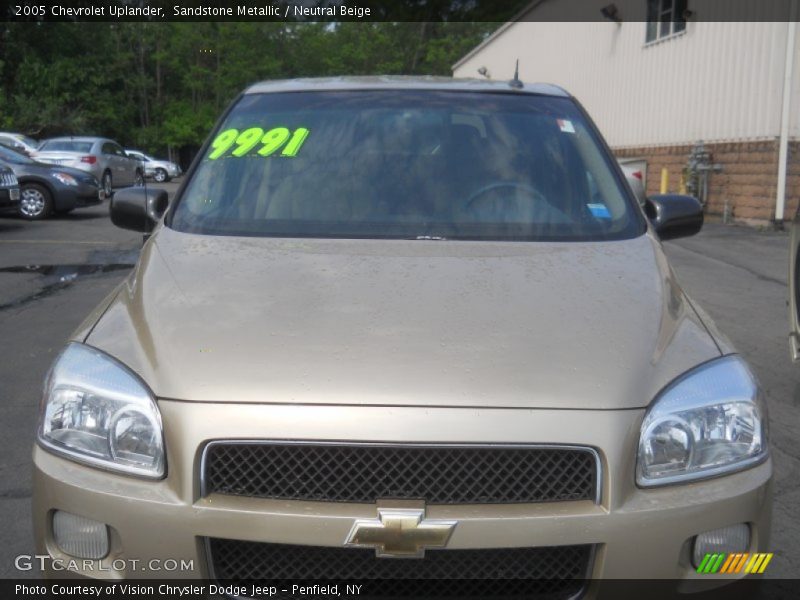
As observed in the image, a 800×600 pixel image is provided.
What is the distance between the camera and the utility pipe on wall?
15.8m

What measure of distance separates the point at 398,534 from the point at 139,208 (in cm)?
224

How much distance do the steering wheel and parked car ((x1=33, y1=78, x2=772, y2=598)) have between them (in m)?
0.49

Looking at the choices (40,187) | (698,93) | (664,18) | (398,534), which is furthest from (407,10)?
(398,534)

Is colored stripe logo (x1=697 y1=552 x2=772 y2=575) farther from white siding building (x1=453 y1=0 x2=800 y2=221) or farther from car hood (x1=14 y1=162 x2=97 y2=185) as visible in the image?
car hood (x1=14 y1=162 x2=97 y2=185)

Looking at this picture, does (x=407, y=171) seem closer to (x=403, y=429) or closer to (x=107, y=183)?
(x=403, y=429)

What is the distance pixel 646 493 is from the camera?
216 cm

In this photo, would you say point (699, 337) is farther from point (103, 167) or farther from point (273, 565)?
point (103, 167)

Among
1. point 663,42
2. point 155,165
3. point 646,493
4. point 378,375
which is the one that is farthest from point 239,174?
point 155,165

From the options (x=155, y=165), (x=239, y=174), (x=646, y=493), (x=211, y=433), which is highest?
(x=239, y=174)

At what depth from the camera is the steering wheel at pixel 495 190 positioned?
3305 mm

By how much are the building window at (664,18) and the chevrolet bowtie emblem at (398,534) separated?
20.0m

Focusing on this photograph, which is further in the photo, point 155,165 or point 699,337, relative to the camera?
point 155,165

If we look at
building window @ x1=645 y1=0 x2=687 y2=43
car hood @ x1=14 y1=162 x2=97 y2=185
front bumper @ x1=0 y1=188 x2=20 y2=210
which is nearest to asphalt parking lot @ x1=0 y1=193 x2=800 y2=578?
front bumper @ x1=0 y1=188 x2=20 y2=210

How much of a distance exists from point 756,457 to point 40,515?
177 centimetres
